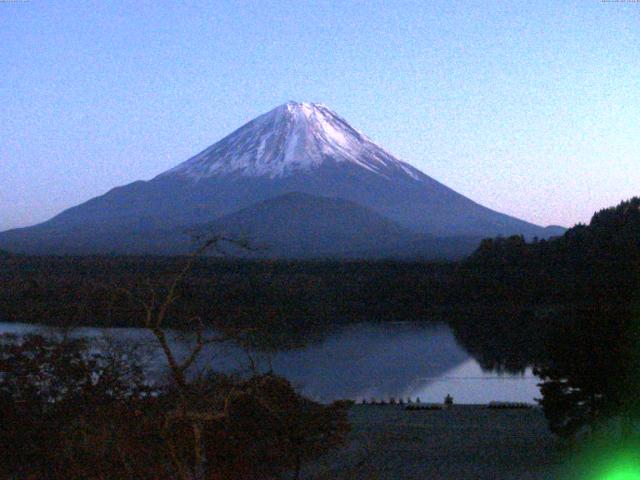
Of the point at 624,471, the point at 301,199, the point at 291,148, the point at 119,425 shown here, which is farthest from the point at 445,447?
the point at 291,148

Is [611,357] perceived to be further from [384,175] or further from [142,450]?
[384,175]

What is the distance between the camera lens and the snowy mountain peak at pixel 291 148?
74.2 m

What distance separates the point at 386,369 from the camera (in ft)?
60.0

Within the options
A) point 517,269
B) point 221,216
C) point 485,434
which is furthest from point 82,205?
point 485,434

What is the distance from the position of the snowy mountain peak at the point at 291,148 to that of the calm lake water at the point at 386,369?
51.8 meters

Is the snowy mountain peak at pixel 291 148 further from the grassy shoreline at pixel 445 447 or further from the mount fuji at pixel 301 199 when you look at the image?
the grassy shoreline at pixel 445 447

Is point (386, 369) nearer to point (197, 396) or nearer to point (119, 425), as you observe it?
point (119, 425)

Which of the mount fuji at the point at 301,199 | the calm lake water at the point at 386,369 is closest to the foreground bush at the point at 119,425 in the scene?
the calm lake water at the point at 386,369

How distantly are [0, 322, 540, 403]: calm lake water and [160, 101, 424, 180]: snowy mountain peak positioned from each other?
170 ft

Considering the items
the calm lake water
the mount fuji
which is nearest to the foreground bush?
the calm lake water

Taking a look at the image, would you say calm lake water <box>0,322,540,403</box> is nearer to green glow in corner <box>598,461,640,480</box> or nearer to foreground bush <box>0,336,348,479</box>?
foreground bush <box>0,336,348,479</box>

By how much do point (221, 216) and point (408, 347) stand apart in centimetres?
4486

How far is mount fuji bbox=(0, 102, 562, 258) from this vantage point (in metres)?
64.9

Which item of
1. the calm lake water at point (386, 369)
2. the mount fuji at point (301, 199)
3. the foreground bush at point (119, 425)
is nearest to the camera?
the foreground bush at point (119, 425)
